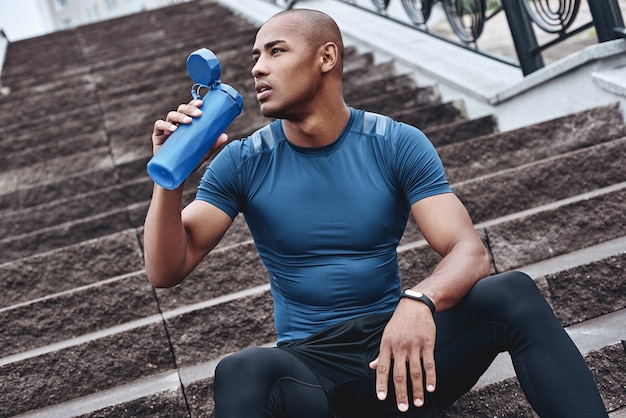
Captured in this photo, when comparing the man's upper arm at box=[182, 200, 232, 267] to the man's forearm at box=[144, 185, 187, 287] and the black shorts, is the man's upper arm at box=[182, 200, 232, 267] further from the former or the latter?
the black shorts

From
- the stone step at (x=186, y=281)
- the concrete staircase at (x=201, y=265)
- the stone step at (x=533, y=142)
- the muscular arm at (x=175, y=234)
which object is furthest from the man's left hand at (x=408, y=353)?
the stone step at (x=533, y=142)

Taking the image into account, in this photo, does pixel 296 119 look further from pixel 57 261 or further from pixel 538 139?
pixel 538 139

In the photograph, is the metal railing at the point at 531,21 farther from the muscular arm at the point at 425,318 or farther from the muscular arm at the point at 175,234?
the muscular arm at the point at 175,234

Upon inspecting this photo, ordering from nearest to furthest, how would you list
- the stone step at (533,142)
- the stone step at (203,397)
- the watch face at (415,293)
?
1. the watch face at (415,293)
2. the stone step at (203,397)
3. the stone step at (533,142)

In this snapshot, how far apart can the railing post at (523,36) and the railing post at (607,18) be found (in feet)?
1.52

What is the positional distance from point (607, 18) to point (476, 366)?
2463 mm

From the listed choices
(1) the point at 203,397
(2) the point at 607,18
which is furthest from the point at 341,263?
(2) the point at 607,18

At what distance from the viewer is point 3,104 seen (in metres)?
6.45

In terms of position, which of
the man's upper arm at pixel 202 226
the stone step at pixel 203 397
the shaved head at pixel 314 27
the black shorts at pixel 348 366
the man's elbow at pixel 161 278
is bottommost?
the stone step at pixel 203 397

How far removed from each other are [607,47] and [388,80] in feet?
5.77

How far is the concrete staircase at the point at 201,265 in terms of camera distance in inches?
103

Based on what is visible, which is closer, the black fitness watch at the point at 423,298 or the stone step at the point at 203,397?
the black fitness watch at the point at 423,298

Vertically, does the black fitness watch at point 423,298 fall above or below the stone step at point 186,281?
above

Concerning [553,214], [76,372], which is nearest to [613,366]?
[553,214]
